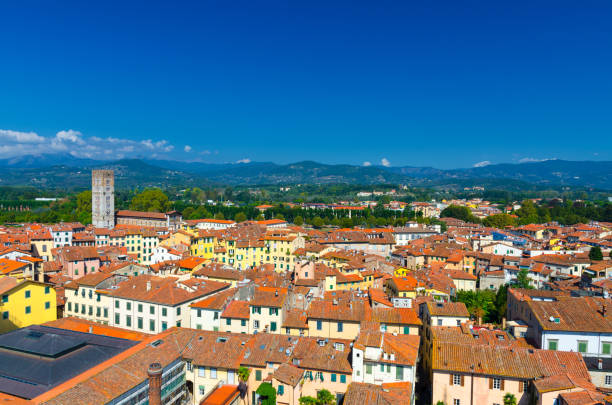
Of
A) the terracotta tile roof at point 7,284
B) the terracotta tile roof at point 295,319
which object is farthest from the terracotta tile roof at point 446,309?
the terracotta tile roof at point 7,284

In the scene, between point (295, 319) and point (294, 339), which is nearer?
point (294, 339)

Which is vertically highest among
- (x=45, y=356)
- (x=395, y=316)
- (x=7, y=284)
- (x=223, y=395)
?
(x=7, y=284)

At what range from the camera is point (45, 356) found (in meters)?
24.7

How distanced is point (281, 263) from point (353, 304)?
112ft

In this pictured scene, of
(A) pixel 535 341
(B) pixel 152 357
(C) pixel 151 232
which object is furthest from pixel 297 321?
(C) pixel 151 232

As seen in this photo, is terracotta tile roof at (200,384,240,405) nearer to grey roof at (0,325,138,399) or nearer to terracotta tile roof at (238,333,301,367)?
terracotta tile roof at (238,333,301,367)

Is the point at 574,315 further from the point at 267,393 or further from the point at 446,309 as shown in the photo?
the point at 267,393

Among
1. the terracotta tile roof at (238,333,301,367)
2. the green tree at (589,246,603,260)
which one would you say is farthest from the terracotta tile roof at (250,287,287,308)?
the green tree at (589,246,603,260)

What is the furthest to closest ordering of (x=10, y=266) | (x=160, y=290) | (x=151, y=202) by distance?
(x=151, y=202) < (x=10, y=266) < (x=160, y=290)

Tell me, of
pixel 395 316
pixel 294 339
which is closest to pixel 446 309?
pixel 395 316

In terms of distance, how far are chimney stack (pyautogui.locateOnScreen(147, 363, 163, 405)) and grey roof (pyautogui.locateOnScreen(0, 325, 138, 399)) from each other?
436 cm

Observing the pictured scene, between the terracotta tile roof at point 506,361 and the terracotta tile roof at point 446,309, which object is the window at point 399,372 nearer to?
the terracotta tile roof at point 506,361

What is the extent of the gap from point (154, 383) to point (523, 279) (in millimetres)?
48997

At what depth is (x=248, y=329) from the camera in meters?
35.2
